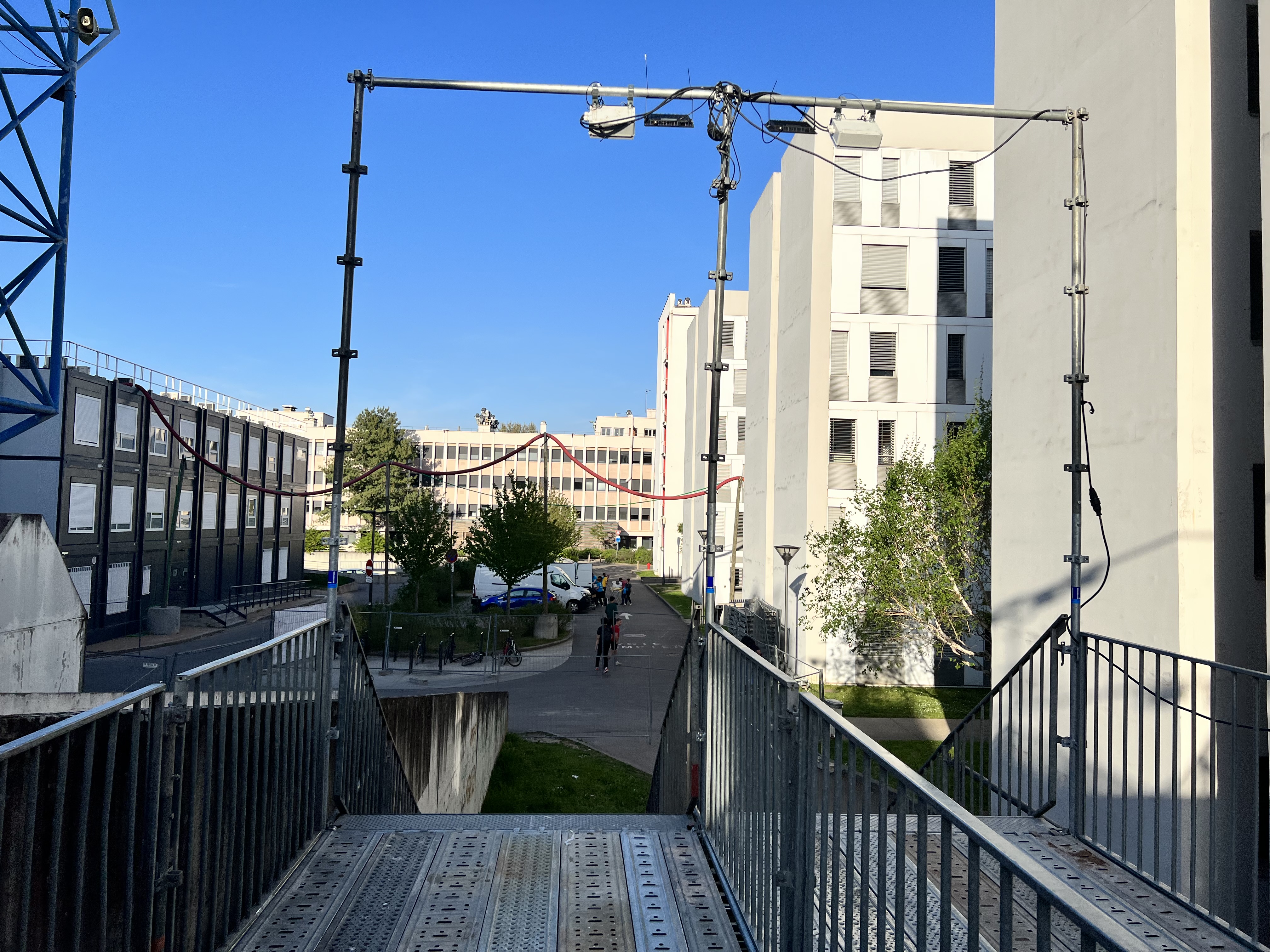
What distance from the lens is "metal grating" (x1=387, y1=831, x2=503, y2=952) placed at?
398 cm

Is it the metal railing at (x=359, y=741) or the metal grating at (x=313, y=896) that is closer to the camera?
the metal grating at (x=313, y=896)

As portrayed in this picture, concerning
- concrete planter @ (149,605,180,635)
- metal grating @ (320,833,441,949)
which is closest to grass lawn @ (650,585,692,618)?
concrete planter @ (149,605,180,635)

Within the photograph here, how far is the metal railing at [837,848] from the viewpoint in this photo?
2215 mm

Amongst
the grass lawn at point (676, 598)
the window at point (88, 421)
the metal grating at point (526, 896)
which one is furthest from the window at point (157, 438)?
the metal grating at point (526, 896)

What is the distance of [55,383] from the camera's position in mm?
16125

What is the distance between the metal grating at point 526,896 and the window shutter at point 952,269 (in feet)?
79.2

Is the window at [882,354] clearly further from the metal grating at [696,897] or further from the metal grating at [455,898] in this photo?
the metal grating at [455,898]

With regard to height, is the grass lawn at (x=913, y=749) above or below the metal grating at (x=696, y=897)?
below

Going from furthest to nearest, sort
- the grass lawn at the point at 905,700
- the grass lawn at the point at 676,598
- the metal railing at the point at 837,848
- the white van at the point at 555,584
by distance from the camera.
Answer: the grass lawn at the point at 676,598
the white van at the point at 555,584
the grass lawn at the point at 905,700
the metal railing at the point at 837,848

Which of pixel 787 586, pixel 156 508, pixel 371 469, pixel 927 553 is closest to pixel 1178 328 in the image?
pixel 927 553

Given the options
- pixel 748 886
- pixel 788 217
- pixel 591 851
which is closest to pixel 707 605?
pixel 591 851

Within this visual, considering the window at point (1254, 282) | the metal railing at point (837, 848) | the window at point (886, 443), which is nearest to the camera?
the metal railing at point (837, 848)

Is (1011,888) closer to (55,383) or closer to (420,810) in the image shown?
(420,810)

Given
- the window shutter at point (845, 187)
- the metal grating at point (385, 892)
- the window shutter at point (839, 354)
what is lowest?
the metal grating at point (385, 892)
